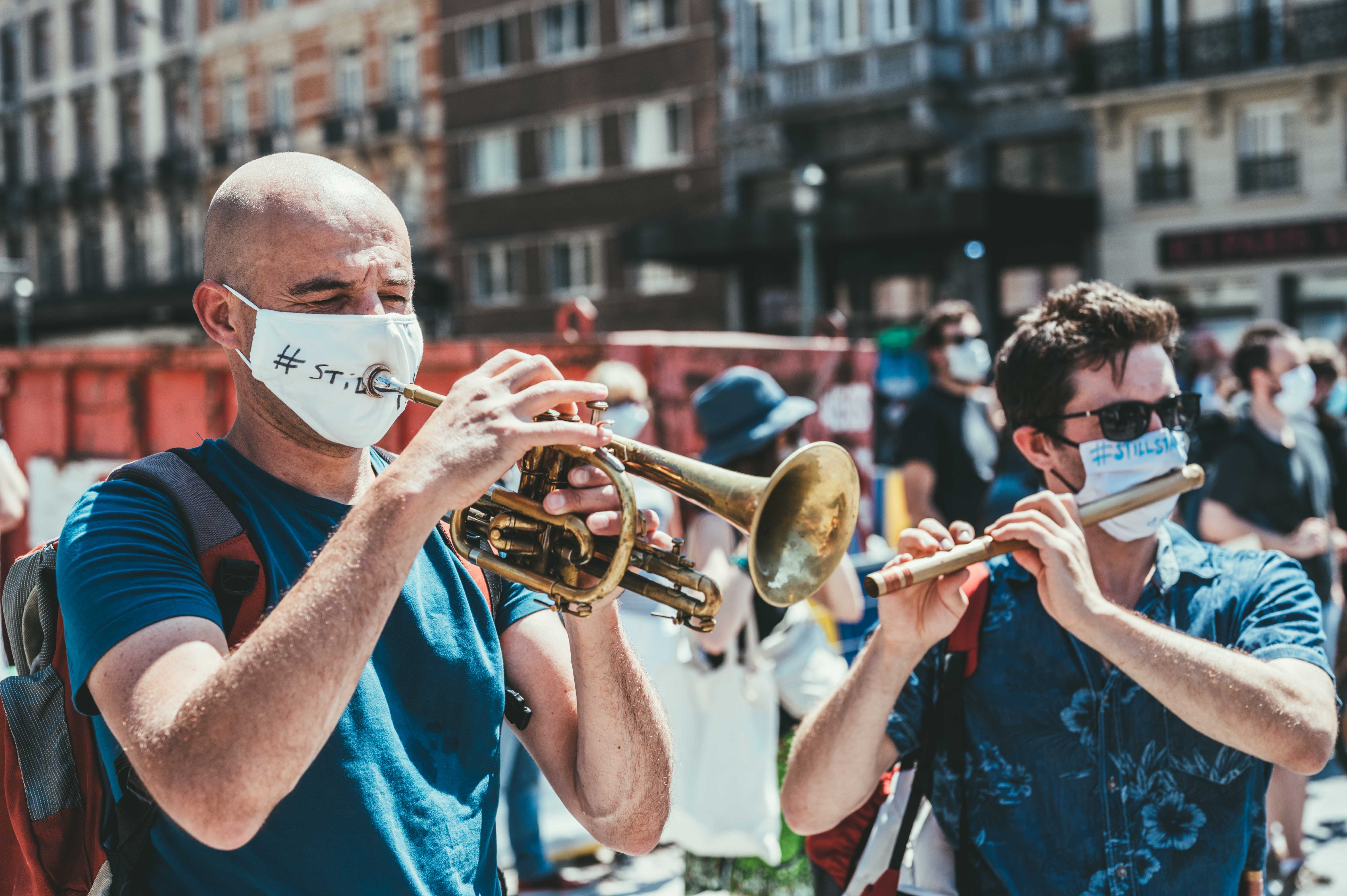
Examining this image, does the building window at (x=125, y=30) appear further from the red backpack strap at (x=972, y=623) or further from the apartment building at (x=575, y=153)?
the red backpack strap at (x=972, y=623)

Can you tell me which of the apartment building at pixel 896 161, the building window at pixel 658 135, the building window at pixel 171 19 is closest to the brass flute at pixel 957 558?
the apartment building at pixel 896 161

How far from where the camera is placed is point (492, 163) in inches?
1211

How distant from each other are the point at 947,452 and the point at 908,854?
348 centimetres

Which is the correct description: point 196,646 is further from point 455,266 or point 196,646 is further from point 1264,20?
point 455,266

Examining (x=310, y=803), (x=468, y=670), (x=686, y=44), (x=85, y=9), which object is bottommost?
(x=310, y=803)

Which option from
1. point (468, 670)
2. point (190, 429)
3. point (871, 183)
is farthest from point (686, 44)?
point (468, 670)

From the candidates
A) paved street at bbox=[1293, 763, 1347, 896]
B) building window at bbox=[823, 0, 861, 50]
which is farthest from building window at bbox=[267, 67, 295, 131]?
paved street at bbox=[1293, 763, 1347, 896]

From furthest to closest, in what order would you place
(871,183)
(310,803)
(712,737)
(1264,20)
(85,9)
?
(85,9) → (871,183) → (1264,20) → (712,737) → (310,803)

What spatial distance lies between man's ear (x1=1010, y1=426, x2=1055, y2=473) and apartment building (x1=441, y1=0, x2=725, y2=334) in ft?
77.6

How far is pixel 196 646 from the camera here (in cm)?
153

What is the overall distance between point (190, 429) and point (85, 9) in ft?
129

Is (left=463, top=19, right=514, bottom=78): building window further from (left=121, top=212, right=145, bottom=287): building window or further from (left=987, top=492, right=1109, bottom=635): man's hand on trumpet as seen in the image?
(left=987, top=492, right=1109, bottom=635): man's hand on trumpet

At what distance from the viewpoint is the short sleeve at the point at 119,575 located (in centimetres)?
154

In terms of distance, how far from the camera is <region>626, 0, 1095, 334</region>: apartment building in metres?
22.3
